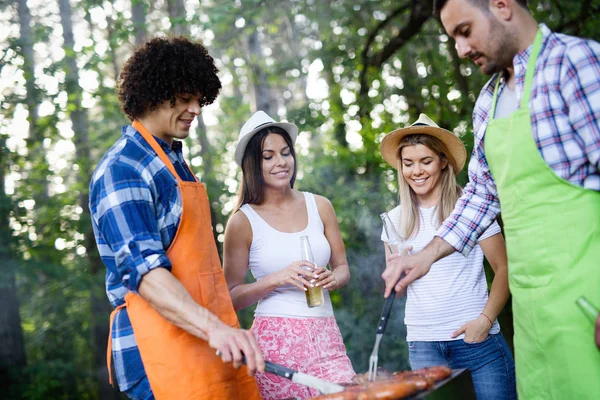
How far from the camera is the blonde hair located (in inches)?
117

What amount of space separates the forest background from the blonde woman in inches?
88.4

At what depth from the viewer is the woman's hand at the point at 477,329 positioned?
2646mm

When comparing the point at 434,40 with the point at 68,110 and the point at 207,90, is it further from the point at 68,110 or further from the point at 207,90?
the point at 207,90

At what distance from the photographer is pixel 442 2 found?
194cm

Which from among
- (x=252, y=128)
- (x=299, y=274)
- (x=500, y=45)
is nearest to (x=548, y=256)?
(x=500, y=45)

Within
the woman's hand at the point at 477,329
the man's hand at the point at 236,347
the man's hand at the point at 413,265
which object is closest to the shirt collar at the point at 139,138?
the man's hand at the point at 236,347

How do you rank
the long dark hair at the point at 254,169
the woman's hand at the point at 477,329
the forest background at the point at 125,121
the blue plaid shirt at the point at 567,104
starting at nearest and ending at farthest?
1. the blue plaid shirt at the point at 567,104
2. the woman's hand at the point at 477,329
3. the long dark hair at the point at 254,169
4. the forest background at the point at 125,121

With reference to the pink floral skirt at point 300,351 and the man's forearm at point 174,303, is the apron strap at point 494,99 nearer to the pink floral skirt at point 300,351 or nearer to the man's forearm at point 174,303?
the man's forearm at point 174,303

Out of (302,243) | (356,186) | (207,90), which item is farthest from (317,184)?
(207,90)

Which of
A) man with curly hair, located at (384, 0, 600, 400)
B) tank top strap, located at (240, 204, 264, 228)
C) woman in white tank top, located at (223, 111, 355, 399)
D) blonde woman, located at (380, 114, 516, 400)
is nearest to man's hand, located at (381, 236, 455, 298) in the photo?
blonde woman, located at (380, 114, 516, 400)

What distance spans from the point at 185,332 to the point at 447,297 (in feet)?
4.39

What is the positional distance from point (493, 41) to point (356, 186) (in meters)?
4.32

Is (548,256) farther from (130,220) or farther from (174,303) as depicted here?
(130,220)

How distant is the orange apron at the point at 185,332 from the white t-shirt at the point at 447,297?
3.22ft
